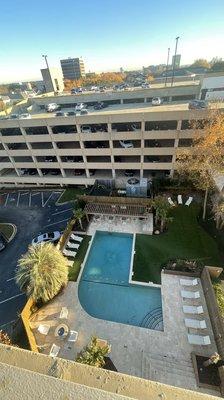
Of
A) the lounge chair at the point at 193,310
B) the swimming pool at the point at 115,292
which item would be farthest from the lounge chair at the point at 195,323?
the swimming pool at the point at 115,292

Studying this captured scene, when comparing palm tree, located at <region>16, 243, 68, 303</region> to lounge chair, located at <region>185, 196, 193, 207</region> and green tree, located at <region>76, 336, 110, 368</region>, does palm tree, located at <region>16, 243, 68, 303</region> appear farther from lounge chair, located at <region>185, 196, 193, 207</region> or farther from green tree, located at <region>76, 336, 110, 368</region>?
lounge chair, located at <region>185, 196, 193, 207</region>

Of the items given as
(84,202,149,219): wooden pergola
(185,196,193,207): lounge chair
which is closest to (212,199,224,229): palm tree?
(185,196,193,207): lounge chair

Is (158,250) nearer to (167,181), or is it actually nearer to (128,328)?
(128,328)

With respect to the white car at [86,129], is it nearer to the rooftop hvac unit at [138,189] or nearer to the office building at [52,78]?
the rooftop hvac unit at [138,189]

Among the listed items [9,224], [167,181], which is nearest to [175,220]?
[167,181]

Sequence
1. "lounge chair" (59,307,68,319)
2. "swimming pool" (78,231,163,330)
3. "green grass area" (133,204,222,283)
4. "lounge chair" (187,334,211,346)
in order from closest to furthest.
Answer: "lounge chair" (187,334,211,346) < "swimming pool" (78,231,163,330) < "lounge chair" (59,307,68,319) < "green grass area" (133,204,222,283)

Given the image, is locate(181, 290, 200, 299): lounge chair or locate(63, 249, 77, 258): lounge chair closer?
locate(181, 290, 200, 299): lounge chair

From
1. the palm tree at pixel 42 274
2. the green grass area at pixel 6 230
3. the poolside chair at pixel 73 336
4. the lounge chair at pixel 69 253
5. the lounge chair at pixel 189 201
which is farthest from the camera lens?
the lounge chair at pixel 189 201

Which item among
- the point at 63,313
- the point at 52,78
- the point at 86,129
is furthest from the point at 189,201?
the point at 52,78
